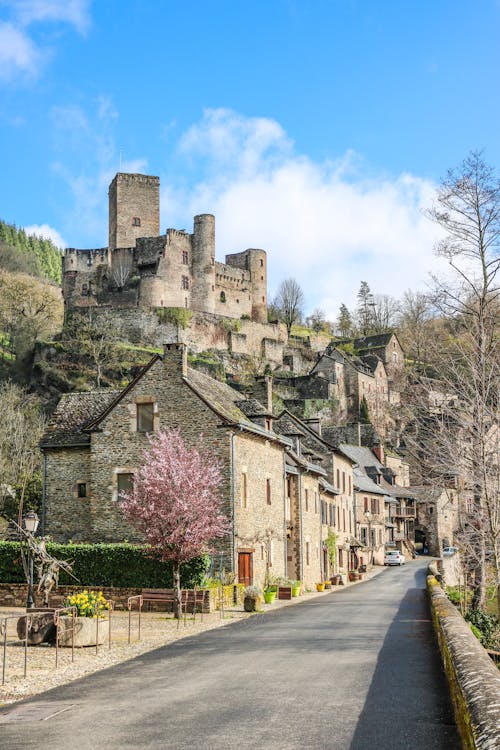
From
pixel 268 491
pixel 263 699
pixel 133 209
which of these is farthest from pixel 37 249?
pixel 263 699

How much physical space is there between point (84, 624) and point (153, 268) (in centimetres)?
8023

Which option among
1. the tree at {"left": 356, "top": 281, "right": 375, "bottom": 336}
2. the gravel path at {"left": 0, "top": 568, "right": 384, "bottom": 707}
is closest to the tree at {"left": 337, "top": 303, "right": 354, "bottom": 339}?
the tree at {"left": 356, "top": 281, "right": 375, "bottom": 336}

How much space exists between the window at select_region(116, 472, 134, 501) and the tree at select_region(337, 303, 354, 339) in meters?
107

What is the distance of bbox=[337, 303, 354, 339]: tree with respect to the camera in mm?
136625

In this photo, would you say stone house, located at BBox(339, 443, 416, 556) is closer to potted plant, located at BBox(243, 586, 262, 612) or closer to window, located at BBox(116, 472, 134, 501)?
window, located at BBox(116, 472, 134, 501)

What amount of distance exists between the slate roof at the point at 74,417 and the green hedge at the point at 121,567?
536 cm

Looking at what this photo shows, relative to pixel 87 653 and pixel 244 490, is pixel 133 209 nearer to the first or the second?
pixel 244 490

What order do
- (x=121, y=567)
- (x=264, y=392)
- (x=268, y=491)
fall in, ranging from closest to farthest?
(x=121, y=567) → (x=268, y=491) → (x=264, y=392)

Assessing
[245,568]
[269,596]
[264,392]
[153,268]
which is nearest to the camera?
[269,596]

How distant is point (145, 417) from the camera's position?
100 feet

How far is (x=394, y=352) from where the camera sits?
10750 cm

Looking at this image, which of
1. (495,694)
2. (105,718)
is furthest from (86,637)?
(495,694)

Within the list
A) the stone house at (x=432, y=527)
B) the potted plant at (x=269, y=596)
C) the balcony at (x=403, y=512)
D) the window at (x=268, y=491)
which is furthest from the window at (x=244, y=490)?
the stone house at (x=432, y=527)

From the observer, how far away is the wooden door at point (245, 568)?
29391mm
